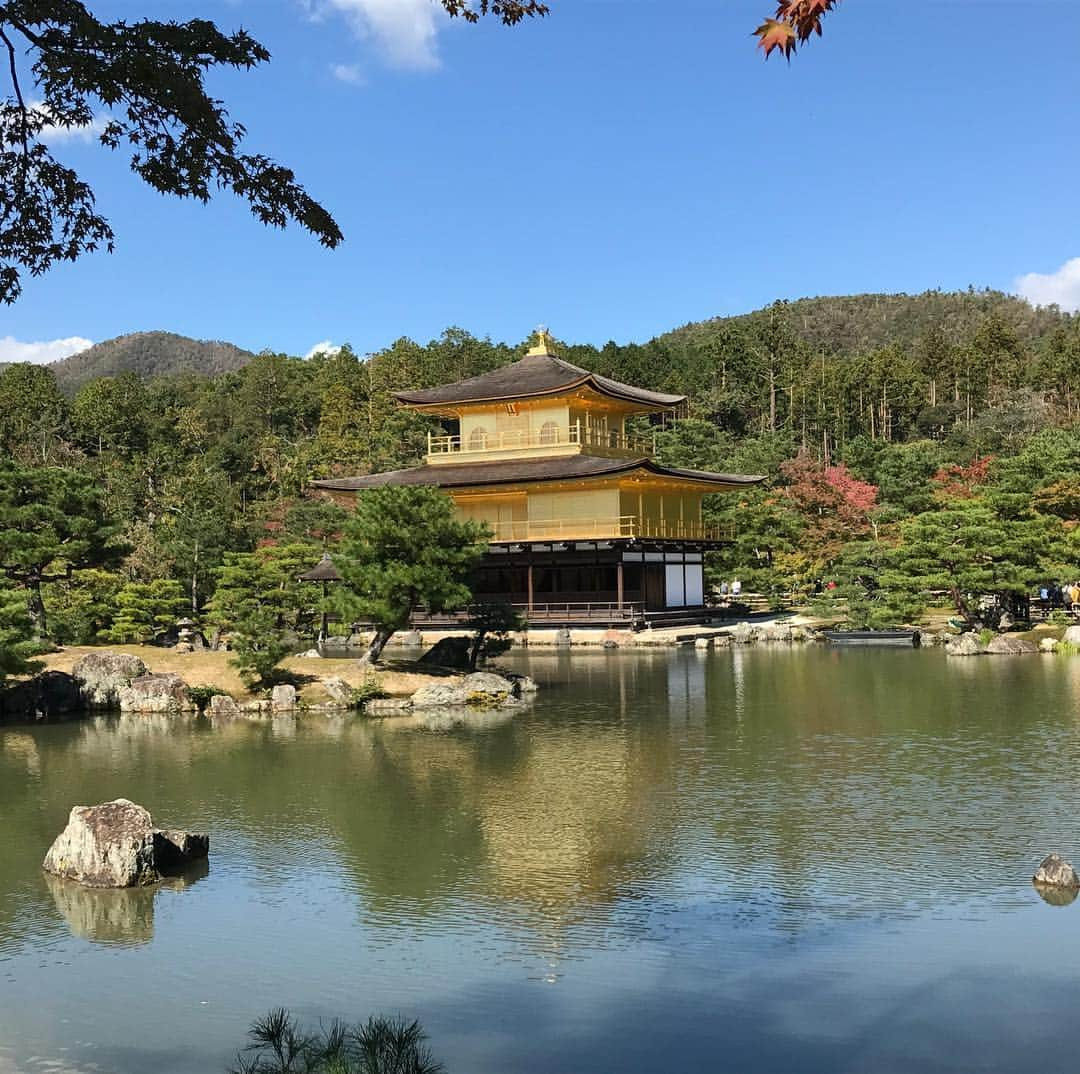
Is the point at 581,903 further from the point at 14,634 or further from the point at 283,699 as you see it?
the point at 14,634

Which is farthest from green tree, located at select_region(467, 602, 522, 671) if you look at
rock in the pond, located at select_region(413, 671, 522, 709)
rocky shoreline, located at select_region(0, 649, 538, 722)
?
rock in the pond, located at select_region(413, 671, 522, 709)

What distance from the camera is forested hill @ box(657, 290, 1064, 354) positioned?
356 feet

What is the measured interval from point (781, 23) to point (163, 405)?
70.6m

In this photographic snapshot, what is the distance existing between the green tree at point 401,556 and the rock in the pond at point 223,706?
258cm

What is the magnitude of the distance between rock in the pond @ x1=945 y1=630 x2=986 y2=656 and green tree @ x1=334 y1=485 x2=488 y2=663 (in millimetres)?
13119

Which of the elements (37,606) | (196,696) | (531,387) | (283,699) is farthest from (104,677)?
(531,387)

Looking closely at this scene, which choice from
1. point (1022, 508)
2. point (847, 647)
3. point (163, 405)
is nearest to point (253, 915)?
point (847, 647)

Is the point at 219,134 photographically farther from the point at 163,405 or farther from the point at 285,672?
the point at 163,405

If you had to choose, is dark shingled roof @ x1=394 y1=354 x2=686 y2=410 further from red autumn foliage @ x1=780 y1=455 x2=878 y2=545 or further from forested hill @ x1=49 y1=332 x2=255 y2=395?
forested hill @ x1=49 y1=332 x2=255 y2=395

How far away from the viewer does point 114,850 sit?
1030cm

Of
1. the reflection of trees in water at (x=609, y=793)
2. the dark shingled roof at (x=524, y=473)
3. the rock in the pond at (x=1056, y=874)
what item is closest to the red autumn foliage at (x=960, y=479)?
the dark shingled roof at (x=524, y=473)

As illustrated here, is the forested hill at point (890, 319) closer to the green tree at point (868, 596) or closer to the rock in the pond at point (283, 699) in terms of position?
the green tree at point (868, 596)

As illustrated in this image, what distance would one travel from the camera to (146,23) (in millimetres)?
6078

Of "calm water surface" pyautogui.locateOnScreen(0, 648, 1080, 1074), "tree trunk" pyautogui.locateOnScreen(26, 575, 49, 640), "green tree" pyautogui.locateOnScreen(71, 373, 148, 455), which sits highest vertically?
"green tree" pyautogui.locateOnScreen(71, 373, 148, 455)
